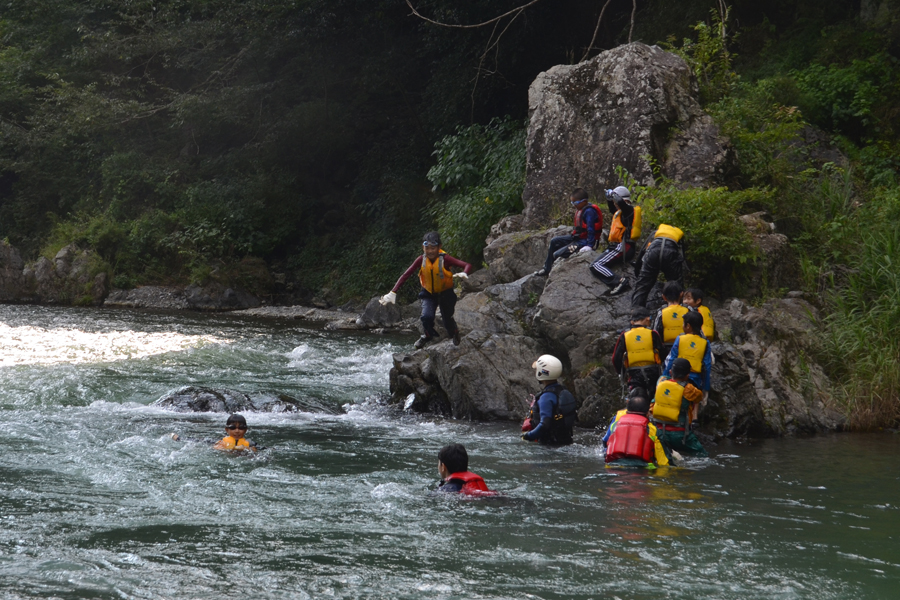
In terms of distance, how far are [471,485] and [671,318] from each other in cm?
355

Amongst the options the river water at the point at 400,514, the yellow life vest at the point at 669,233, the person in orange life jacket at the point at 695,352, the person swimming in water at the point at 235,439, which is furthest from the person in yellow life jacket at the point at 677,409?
the person swimming in water at the point at 235,439

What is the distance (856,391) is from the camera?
33.6ft

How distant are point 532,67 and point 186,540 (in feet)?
63.3

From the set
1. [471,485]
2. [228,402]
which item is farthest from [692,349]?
[228,402]

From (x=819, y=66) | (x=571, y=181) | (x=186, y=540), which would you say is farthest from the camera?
(x=819, y=66)

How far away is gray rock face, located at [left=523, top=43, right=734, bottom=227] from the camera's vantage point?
13.3 m

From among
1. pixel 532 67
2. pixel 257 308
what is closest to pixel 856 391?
pixel 532 67

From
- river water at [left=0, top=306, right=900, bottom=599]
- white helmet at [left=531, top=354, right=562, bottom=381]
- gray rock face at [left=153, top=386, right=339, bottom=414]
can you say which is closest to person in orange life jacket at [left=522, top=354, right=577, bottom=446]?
white helmet at [left=531, top=354, right=562, bottom=381]

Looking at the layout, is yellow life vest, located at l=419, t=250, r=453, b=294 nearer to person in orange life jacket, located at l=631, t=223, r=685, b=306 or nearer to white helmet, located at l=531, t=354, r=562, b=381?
person in orange life jacket, located at l=631, t=223, r=685, b=306

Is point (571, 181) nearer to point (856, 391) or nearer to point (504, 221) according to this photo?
point (504, 221)

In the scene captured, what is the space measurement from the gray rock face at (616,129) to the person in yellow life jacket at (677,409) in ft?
17.1

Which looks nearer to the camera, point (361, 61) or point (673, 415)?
point (673, 415)

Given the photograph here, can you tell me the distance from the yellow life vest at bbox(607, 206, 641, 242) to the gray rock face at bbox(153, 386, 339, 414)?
165 inches

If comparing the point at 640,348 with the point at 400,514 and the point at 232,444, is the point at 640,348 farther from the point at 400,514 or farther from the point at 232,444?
the point at 232,444
